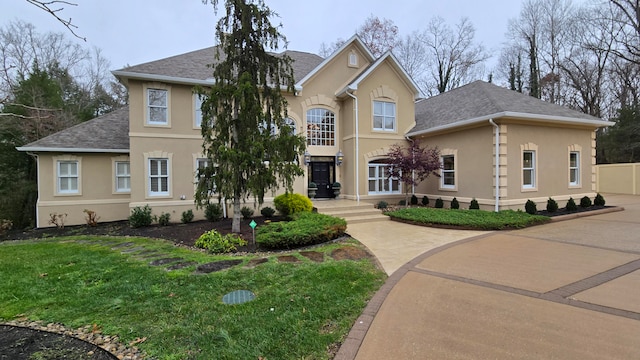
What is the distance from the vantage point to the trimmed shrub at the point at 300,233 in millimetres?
7395

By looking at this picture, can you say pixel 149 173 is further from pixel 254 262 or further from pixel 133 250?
pixel 254 262

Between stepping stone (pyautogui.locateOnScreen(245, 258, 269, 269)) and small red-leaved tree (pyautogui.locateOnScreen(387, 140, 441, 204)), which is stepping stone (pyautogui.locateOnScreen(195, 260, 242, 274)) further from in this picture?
small red-leaved tree (pyautogui.locateOnScreen(387, 140, 441, 204))

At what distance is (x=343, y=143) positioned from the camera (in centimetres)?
1551

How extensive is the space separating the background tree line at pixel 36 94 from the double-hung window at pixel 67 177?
197 cm

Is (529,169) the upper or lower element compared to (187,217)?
upper

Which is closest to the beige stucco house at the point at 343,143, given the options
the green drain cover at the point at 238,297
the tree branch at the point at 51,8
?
the green drain cover at the point at 238,297

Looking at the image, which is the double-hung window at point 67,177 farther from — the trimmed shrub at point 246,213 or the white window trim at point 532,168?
the white window trim at point 532,168

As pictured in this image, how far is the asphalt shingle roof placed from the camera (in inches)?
482

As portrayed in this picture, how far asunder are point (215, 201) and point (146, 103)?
186 inches

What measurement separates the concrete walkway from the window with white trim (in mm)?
4965

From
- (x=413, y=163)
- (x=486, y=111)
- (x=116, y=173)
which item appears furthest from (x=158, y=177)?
(x=486, y=111)

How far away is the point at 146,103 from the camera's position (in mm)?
11719

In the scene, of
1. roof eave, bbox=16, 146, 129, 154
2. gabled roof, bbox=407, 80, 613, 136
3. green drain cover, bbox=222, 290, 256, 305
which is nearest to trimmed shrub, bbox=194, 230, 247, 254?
green drain cover, bbox=222, 290, 256, 305

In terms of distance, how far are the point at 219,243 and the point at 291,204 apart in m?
4.47
